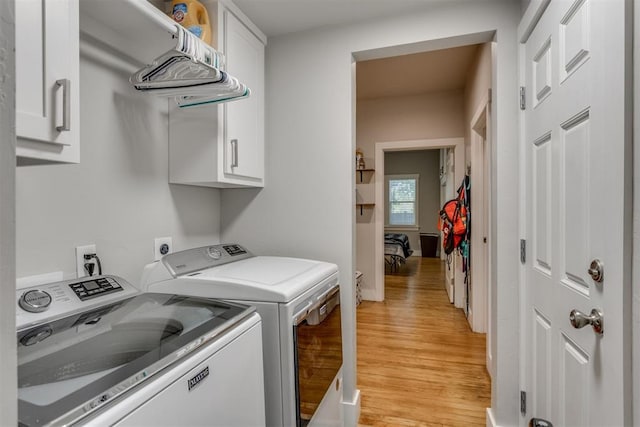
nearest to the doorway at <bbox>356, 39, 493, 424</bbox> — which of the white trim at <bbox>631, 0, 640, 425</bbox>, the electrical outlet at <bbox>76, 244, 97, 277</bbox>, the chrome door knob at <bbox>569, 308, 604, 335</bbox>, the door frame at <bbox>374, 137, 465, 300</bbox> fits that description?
the door frame at <bbox>374, 137, 465, 300</bbox>

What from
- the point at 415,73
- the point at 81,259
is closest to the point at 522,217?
the point at 81,259

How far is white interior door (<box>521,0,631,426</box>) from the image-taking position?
859mm

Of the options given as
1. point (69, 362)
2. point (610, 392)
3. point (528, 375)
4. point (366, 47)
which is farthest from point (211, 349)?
point (366, 47)

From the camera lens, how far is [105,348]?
86 centimetres

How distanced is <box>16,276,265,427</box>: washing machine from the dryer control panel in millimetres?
156

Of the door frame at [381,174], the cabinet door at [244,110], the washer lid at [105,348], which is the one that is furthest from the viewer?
the door frame at [381,174]

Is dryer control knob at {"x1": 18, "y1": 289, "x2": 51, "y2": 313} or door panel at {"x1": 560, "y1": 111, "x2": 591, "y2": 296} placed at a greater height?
door panel at {"x1": 560, "y1": 111, "x2": 591, "y2": 296}

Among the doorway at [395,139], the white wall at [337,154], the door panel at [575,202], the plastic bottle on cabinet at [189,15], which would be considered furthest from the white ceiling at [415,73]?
the door panel at [575,202]

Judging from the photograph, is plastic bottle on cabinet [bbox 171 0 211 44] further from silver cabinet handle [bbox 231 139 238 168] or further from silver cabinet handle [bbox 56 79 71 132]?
silver cabinet handle [bbox 56 79 71 132]

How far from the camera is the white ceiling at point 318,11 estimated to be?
1759 mm

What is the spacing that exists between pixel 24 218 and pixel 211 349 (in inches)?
31.0

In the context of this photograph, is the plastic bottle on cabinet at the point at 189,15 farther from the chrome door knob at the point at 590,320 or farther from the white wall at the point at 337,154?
the chrome door knob at the point at 590,320

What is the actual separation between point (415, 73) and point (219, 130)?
2650 mm

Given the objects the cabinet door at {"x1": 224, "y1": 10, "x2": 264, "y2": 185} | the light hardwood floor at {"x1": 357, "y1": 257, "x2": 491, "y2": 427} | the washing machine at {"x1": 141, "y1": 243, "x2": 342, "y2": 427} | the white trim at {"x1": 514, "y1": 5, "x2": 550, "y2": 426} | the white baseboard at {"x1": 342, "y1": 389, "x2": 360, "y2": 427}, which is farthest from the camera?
the light hardwood floor at {"x1": 357, "y1": 257, "x2": 491, "y2": 427}
